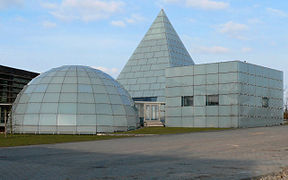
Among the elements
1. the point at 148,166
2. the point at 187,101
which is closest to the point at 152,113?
the point at 187,101

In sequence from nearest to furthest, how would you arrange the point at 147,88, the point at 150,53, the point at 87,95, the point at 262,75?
1. the point at 87,95
2. the point at 262,75
3. the point at 147,88
4. the point at 150,53

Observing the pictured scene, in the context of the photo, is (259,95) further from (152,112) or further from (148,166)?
(148,166)

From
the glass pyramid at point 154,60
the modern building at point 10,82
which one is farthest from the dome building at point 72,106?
the modern building at point 10,82

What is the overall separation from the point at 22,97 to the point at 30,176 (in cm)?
3042

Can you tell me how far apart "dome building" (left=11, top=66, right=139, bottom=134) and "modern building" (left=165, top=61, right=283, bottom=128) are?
47.1 feet

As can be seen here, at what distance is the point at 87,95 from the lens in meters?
39.6

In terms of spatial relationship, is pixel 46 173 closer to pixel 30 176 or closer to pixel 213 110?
pixel 30 176

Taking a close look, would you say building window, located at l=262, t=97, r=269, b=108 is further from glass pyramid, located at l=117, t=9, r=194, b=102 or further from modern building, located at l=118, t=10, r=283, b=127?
glass pyramid, located at l=117, t=9, r=194, b=102

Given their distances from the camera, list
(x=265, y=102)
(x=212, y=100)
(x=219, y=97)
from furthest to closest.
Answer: (x=265, y=102)
(x=212, y=100)
(x=219, y=97)

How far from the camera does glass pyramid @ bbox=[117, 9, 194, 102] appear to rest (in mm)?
71312

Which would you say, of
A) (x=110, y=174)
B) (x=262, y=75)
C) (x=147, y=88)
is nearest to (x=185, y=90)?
(x=262, y=75)

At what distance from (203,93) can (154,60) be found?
2326 centimetres

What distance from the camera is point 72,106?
38.2 meters

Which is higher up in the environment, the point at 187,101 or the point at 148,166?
the point at 187,101
